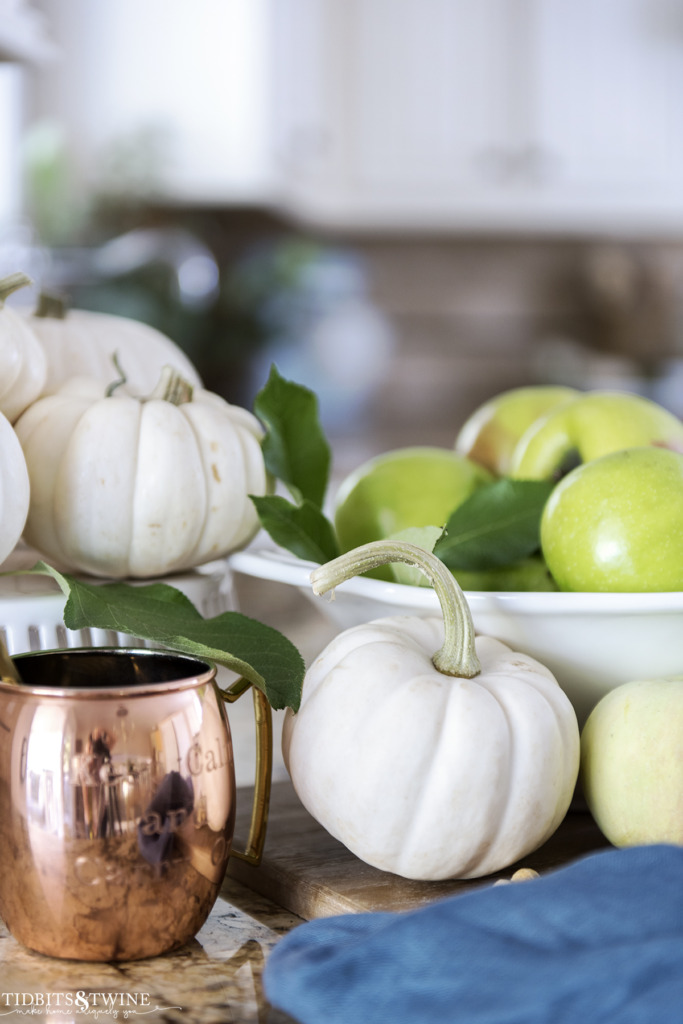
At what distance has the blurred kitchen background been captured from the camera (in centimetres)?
294

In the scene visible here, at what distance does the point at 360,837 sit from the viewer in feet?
1.48

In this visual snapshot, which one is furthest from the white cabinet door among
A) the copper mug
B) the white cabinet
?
the copper mug

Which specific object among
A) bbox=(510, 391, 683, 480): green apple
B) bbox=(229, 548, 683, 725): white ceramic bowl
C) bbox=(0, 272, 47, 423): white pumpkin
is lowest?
bbox=(229, 548, 683, 725): white ceramic bowl

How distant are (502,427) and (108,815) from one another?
0.48m

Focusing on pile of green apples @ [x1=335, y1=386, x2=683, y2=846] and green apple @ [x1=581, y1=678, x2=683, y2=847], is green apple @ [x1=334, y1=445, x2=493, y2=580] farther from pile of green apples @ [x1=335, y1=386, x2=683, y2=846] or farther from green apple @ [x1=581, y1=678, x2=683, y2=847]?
green apple @ [x1=581, y1=678, x2=683, y2=847]

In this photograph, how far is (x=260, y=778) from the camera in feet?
1.58

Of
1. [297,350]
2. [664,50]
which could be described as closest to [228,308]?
[297,350]

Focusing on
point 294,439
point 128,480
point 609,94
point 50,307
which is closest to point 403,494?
point 294,439

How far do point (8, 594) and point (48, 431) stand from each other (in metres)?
0.09

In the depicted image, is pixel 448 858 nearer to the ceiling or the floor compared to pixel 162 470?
nearer to the floor

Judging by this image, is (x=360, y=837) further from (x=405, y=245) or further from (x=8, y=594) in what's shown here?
(x=405, y=245)

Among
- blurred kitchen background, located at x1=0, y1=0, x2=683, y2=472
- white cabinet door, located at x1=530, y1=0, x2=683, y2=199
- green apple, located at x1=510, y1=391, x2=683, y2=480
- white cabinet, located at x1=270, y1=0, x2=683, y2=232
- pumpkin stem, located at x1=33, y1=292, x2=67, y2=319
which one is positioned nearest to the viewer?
green apple, located at x1=510, y1=391, x2=683, y2=480

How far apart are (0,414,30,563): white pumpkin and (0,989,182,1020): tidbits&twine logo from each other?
20 cm

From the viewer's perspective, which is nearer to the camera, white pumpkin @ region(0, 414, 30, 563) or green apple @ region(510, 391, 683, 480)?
white pumpkin @ region(0, 414, 30, 563)
